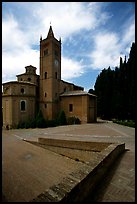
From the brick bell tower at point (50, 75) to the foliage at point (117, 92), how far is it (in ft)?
39.6

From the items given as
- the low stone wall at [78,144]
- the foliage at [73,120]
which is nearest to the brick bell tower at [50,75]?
the foliage at [73,120]

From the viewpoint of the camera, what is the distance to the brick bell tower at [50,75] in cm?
3131

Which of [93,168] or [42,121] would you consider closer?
[93,168]

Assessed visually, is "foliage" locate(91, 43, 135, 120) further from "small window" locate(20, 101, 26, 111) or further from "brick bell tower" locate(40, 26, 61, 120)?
"small window" locate(20, 101, 26, 111)

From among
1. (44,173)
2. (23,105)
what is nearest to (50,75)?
(23,105)

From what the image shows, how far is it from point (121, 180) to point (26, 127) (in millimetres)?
24196

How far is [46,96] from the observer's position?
31906mm

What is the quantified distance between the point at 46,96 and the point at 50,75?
14.3 ft

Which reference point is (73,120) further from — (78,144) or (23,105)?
(78,144)

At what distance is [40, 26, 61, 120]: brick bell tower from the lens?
3131 cm

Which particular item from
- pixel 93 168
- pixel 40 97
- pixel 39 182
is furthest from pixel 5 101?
pixel 93 168

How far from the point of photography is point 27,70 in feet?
123

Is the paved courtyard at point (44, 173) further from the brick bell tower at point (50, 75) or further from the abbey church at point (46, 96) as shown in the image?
the brick bell tower at point (50, 75)

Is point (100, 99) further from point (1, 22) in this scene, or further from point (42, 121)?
point (1, 22)
